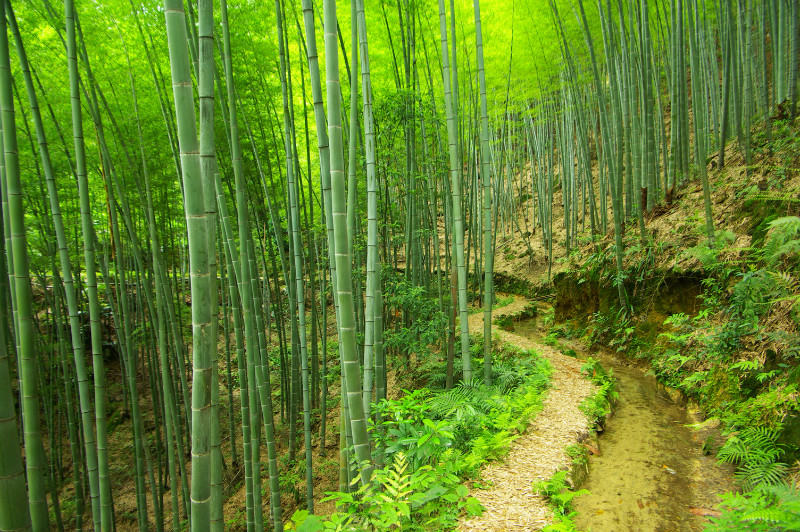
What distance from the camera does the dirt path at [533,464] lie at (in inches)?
81.1

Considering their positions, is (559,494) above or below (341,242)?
below

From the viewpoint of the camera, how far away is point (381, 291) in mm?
4586

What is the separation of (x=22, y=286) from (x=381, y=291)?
3.26 meters

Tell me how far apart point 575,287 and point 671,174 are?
7.14ft

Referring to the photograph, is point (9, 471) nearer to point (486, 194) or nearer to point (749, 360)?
point (486, 194)

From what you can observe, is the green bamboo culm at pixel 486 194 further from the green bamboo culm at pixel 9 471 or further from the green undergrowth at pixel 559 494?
the green bamboo culm at pixel 9 471

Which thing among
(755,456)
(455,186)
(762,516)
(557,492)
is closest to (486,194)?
(455,186)

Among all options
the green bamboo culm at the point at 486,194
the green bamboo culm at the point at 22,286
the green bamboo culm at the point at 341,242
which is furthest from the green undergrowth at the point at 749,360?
the green bamboo culm at the point at 22,286

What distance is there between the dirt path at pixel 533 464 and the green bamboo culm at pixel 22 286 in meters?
1.83

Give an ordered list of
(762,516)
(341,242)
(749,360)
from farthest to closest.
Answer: (749,360) < (341,242) < (762,516)

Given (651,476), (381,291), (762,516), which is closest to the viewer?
(762,516)

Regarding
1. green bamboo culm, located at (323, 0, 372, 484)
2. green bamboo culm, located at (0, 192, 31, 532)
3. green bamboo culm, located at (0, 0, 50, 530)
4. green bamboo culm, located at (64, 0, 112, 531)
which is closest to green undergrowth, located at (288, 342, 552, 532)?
green bamboo culm, located at (323, 0, 372, 484)

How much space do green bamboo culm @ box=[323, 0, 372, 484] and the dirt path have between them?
0.70 meters

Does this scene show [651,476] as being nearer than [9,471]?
No
